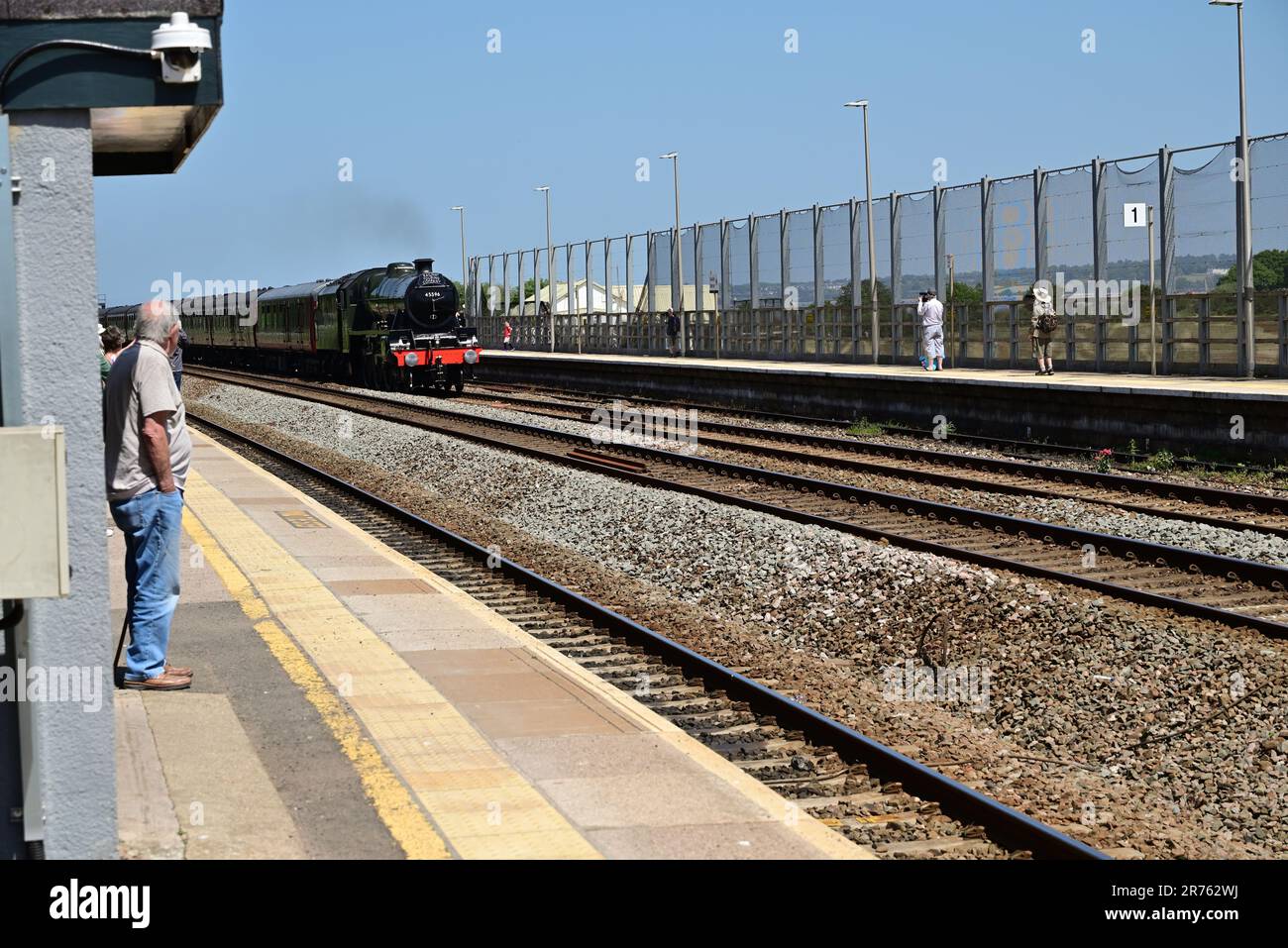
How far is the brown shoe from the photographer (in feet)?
24.3

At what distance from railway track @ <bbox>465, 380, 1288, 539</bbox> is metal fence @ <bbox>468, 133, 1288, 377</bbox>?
19.6ft

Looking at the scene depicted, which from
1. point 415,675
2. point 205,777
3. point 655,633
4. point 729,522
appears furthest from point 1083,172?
point 205,777

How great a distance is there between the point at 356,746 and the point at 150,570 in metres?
1.39

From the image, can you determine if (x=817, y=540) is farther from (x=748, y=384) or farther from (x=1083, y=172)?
(x=748, y=384)

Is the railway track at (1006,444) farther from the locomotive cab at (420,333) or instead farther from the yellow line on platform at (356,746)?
the yellow line on platform at (356,746)

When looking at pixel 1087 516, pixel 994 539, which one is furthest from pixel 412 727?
pixel 1087 516

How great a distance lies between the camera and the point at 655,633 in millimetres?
9797

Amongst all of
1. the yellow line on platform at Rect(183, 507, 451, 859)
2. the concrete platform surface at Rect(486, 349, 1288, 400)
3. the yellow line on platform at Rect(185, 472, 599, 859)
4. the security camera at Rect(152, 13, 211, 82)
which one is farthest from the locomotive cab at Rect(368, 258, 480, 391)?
the security camera at Rect(152, 13, 211, 82)

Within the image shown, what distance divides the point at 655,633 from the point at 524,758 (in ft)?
10.7

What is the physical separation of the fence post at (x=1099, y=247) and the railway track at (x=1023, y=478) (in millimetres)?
6080

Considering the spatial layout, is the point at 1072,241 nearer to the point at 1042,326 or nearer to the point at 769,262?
the point at 1042,326

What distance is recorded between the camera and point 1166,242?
25.6 meters

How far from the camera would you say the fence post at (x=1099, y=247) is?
26.7 meters

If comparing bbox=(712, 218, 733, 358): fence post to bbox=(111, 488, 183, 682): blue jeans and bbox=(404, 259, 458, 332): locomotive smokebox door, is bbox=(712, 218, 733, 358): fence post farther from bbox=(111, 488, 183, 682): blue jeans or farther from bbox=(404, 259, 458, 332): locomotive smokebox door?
bbox=(111, 488, 183, 682): blue jeans
